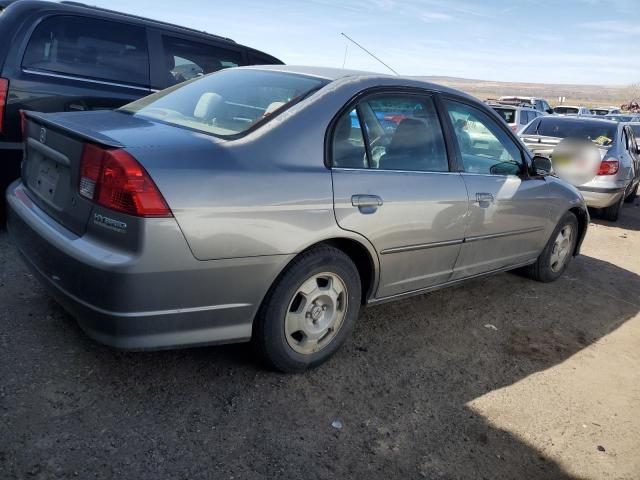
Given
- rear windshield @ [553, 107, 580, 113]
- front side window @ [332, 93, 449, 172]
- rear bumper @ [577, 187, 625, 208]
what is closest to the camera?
front side window @ [332, 93, 449, 172]

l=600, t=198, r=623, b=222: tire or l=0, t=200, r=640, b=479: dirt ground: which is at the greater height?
l=600, t=198, r=623, b=222: tire

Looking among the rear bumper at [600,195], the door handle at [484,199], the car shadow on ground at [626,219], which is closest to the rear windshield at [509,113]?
the car shadow on ground at [626,219]

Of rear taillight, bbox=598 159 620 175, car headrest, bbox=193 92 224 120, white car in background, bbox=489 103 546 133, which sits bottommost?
car headrest, bbox=193 92 224 120

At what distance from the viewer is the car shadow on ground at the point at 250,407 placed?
227cm

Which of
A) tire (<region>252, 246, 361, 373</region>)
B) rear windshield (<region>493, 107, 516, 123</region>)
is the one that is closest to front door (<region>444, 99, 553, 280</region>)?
tire (<region>252, 246, 361, 373</region>)

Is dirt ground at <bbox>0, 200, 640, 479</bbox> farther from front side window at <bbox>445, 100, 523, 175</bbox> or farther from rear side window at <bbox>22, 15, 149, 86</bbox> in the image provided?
→ rear side window at <bbox>22, 15, 149, 86</bbox>

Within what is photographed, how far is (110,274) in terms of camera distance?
226 centimetres

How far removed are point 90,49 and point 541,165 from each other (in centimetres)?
393

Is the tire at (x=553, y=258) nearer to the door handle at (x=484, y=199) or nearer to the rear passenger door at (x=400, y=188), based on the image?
the door handle at (x=484, y=199)

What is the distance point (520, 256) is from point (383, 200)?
1.95m

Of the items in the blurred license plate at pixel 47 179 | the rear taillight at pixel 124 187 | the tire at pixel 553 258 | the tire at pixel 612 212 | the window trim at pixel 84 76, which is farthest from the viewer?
the tire at pixel 612 212

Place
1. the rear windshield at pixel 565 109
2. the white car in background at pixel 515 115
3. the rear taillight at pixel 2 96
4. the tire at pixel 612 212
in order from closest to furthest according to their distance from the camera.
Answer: the rear taillight at pixel 2 96, the tire at pixel 612 212, the white car in background at pixel 515 115, the rear windshield at pixel 565 109

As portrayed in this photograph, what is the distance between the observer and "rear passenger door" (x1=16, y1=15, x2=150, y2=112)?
434 centimetres

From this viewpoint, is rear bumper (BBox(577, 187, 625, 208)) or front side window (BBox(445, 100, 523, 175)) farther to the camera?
rear bumper (BBox(577, 187, 625, 208))
